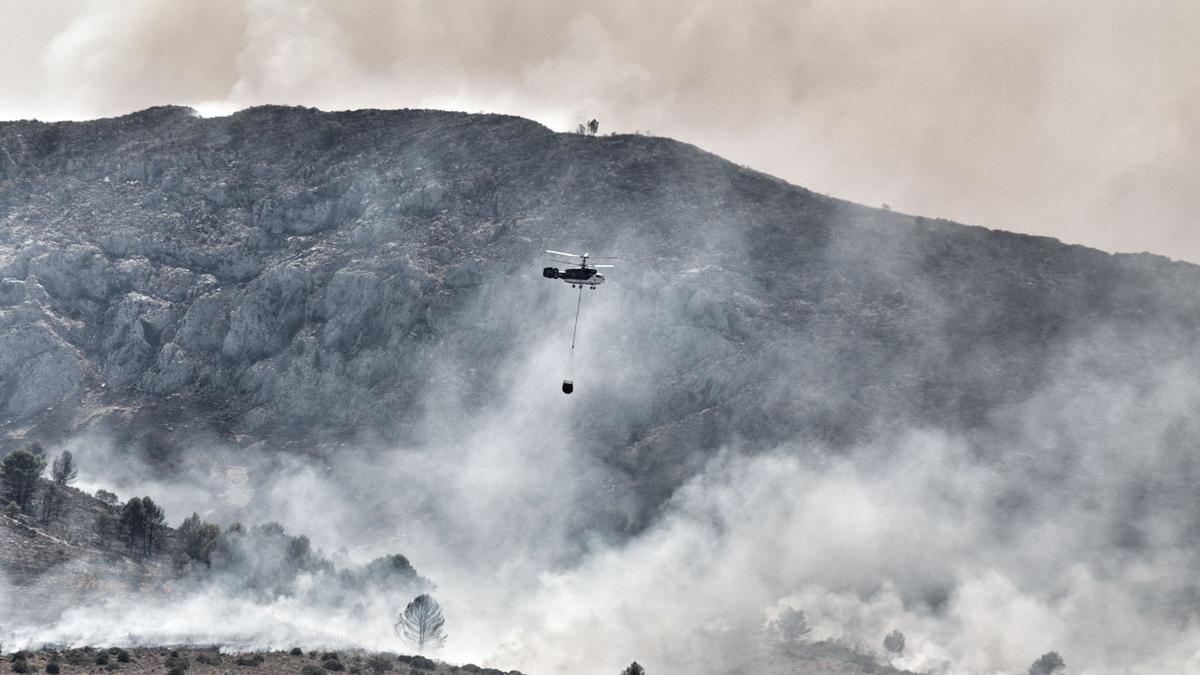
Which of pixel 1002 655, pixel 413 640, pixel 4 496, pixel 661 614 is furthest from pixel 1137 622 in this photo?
pixel 4 496

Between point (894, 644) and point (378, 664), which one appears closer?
point (378, 664)

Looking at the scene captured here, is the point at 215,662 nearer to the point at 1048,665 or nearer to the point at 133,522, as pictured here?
the point at 133,522

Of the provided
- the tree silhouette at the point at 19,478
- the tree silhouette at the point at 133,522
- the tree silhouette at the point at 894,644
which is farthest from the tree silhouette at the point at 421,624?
the tree silhouette at the point at 894,644

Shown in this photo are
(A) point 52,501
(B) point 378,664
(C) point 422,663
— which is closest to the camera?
(B) point 378,664

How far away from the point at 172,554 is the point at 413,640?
39.9 m

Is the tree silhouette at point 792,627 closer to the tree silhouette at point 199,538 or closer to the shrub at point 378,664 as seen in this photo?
the shrub at point 378,664

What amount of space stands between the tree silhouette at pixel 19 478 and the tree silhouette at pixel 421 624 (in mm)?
56339

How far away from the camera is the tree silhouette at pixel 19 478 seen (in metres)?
175

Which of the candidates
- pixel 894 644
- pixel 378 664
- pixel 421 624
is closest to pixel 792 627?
pixel 894 644

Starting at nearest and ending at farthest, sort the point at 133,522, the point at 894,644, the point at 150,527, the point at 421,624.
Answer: the point at 421,624, the point at 133,522, the point at 894,644, the point at 150,527

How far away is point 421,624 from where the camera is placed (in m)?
164

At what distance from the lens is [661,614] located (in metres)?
191

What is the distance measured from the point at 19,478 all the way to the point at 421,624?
64103 millimetres

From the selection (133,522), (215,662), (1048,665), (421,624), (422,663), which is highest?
(133,522)
